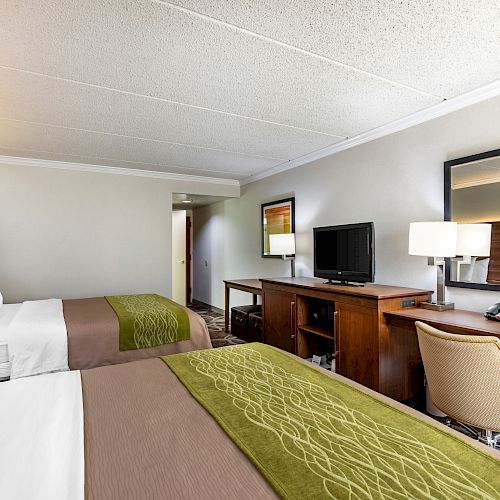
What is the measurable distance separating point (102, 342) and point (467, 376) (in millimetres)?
2395

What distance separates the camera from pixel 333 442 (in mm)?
1023

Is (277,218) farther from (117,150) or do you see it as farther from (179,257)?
(179,257)

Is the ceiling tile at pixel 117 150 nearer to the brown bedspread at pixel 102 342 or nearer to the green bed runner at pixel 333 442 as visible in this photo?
the brown bedspread at pixel 102 342

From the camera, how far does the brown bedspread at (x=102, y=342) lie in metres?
2.58

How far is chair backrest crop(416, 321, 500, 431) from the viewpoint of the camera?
5.47ft

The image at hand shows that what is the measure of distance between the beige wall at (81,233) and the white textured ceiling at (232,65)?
3.47 feet

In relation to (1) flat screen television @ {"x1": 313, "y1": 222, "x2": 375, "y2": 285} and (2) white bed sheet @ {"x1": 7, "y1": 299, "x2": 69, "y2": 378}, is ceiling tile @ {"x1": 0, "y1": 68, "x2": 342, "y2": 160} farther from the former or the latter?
(2) white bed sheet @ {"x1": 7, "y1": 299, "x2": 69, "y2": 378}

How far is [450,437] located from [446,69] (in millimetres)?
2048

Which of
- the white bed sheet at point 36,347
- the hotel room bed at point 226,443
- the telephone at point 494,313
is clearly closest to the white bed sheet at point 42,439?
the hotel room bed at point 226,443

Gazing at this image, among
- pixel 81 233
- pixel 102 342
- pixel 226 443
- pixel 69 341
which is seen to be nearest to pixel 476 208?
pixel 226 443

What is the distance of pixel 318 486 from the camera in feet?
2.74

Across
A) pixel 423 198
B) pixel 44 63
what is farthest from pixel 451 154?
pixel 44 63

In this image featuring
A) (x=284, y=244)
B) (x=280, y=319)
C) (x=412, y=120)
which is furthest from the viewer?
(x=284, y=244)

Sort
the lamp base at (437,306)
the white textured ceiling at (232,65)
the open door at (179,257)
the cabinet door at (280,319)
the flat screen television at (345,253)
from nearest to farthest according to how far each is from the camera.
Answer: the white textured ceiling at (232,65) < the lamp base at (437,306) < the flat screen television at (345,253) < the cabinet door at (280,319) < the open door at (179,257)
